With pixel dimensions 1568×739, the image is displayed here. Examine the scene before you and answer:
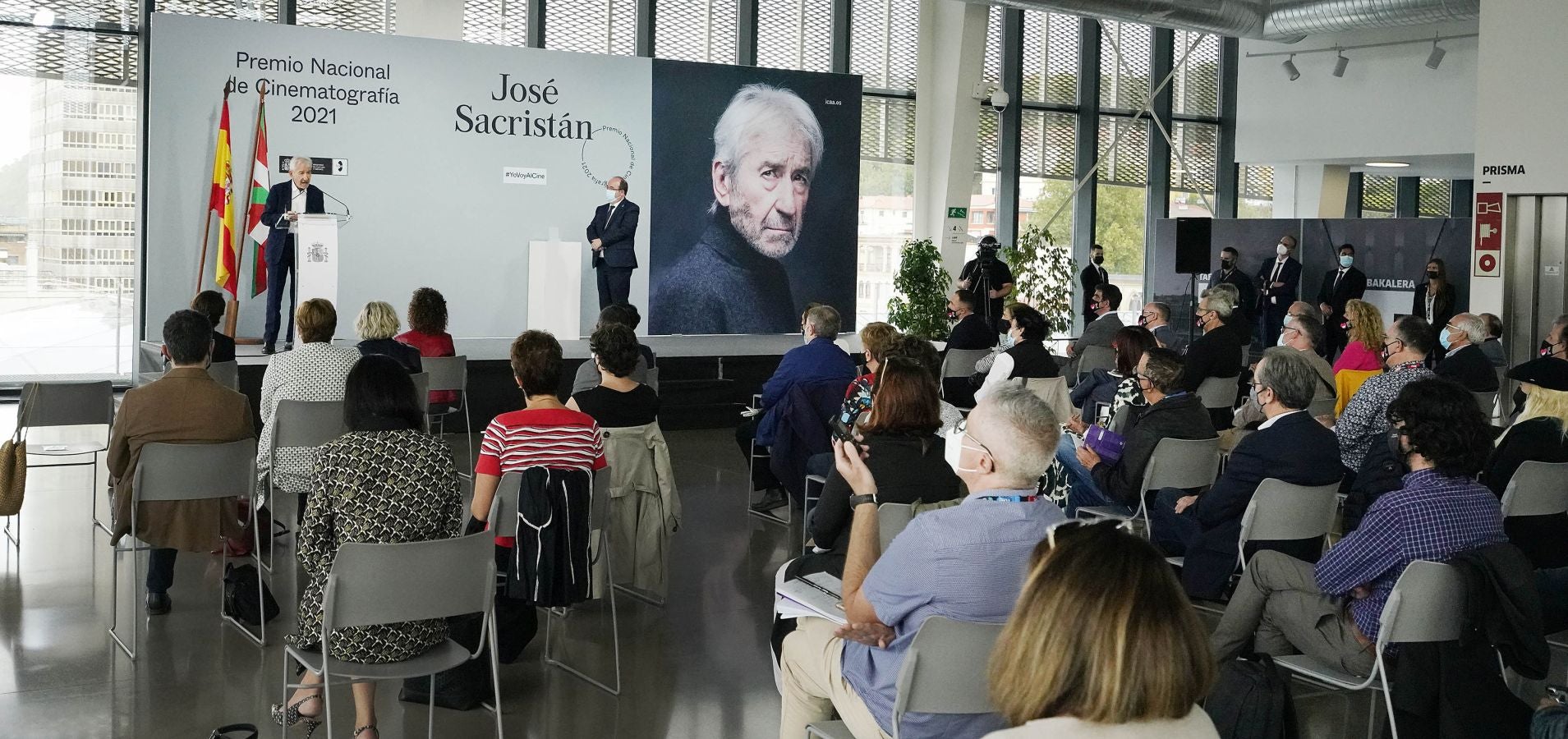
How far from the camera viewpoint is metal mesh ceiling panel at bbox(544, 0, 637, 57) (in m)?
13.7

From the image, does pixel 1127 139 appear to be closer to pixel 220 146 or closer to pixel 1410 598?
pixel 220 146

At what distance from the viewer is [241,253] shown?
1063 cm

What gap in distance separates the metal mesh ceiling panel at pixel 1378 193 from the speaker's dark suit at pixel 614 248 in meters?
12.7

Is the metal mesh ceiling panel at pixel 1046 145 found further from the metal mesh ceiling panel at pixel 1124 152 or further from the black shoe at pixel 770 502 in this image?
the black shoe at pixel 770 502

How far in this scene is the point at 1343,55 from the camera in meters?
16.1

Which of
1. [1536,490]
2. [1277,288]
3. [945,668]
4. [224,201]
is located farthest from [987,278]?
[945,668]

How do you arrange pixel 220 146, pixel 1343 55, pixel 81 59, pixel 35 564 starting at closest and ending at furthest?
pixel 35 564 < pixel 220 146 < pixel 81 59 < pixel 1343 55

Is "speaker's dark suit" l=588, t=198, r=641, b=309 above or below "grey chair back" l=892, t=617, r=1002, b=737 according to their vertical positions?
above

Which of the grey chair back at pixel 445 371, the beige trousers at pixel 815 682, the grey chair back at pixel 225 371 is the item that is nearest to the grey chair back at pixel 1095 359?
the grey chair back at pixel 445 371

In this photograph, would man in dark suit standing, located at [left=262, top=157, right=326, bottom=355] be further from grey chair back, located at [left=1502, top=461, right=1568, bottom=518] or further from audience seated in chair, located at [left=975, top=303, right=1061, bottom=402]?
grey chair back, located at [left=1502, top=461, right=1568, bottom=518]

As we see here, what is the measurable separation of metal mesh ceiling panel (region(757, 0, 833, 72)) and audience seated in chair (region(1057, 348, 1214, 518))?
992 cm

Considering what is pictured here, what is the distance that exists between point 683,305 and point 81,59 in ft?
18.8

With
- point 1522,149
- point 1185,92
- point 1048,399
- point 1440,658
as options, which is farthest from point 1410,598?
point 1185,92

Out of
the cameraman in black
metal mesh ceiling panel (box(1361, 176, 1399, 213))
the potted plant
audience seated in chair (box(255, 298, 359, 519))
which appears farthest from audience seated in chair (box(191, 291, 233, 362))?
metal mesh ceiling panel (box(1361, 176, 1399, 213))
